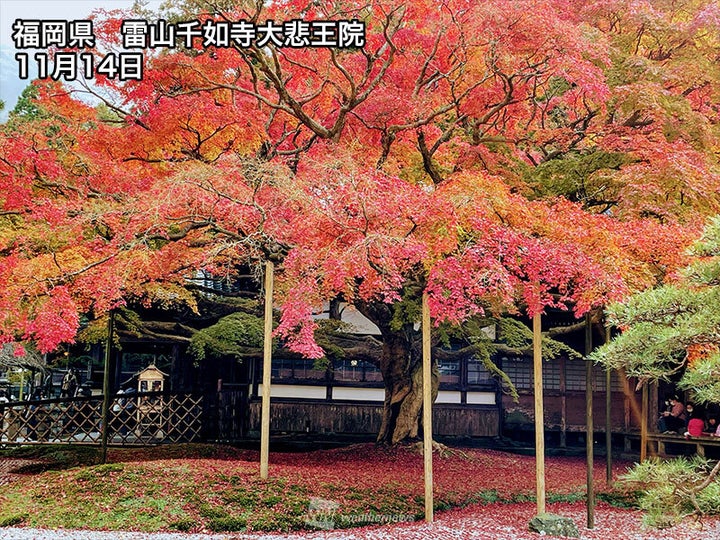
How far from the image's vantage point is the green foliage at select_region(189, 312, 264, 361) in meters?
12.6

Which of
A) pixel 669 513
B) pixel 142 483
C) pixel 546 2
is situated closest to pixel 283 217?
pixel 142 483

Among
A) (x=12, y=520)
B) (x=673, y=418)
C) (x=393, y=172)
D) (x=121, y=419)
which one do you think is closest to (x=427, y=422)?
(x=393, y=172)

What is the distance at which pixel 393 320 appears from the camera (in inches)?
456

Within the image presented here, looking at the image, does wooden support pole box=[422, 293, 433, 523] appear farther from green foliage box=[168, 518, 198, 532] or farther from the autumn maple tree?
green foliage box=[168, 518, 198, 532]

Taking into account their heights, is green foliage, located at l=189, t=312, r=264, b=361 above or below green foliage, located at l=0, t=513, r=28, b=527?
above

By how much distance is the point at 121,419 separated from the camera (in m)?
13.7

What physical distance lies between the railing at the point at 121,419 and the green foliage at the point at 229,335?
1.72 metres

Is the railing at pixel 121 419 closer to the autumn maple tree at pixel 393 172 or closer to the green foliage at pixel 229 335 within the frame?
the green foliage at pixel 229 335

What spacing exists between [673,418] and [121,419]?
1167 cm

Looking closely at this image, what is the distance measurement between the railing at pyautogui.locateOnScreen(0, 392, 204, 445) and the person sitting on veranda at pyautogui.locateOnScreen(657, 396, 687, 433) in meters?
9.69

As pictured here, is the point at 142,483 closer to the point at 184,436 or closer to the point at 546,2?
the point at 184,436

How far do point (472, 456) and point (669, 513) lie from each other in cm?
819

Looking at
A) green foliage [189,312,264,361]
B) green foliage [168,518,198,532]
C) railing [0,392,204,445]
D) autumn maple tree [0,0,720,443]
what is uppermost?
→ autumn maple tree [0,0,720,443]

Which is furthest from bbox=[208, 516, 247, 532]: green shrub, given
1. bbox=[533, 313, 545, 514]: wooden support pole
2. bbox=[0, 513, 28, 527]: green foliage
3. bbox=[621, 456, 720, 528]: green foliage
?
bbox=[621, 456, 720, 528]: green foliage
